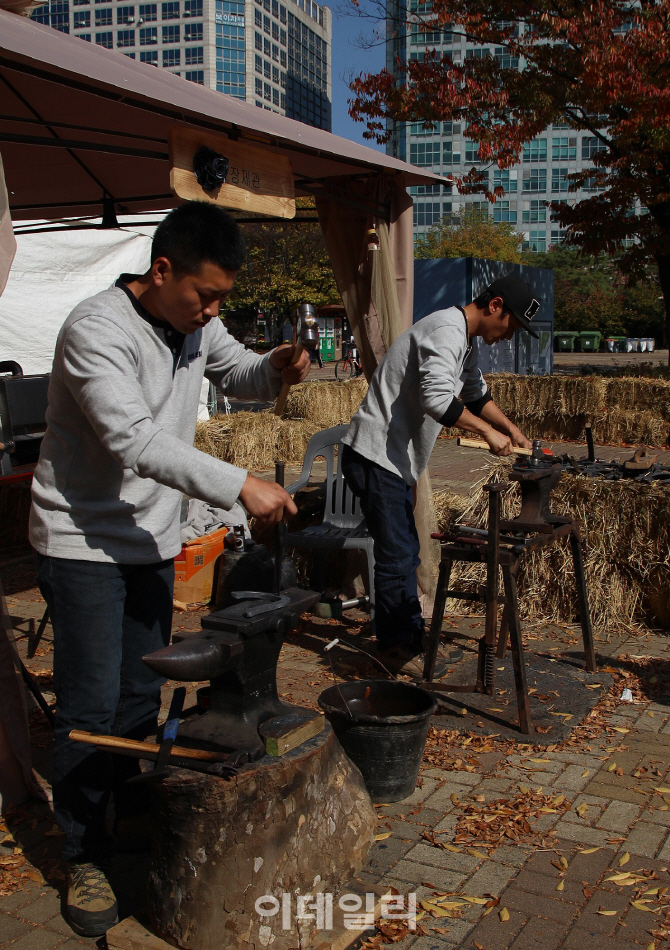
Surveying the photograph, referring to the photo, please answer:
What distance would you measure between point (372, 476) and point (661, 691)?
75.7 inches

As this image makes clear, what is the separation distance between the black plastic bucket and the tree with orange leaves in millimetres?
12004

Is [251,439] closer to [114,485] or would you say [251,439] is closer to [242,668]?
[114,485]

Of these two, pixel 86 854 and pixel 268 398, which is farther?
pixel 268 398

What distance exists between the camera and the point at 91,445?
7.98 ft

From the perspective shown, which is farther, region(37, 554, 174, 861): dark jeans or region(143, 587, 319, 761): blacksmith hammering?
region(37, 554, 174, 861): dark jeans

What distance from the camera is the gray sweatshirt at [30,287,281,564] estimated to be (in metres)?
2.17

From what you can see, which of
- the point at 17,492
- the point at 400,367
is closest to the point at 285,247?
the point at 17,492

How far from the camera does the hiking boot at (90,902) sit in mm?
2518

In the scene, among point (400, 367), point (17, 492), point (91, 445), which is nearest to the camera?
point (91, 445)

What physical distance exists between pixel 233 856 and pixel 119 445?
1174 millimetres

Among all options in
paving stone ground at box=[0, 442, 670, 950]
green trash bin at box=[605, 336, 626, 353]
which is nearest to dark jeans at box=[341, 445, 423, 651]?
paving stone ground at box=[0, 442, 670, 950]

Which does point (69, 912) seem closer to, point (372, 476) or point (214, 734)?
point (214, 734)

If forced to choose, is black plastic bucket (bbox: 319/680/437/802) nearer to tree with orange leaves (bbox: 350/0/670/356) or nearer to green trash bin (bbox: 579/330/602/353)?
tree with orange leaves (bbox: 350/0/670/356)

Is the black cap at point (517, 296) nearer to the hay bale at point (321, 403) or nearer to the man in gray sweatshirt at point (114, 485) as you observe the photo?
the man in gray sweatshirt at point (114, 485)
